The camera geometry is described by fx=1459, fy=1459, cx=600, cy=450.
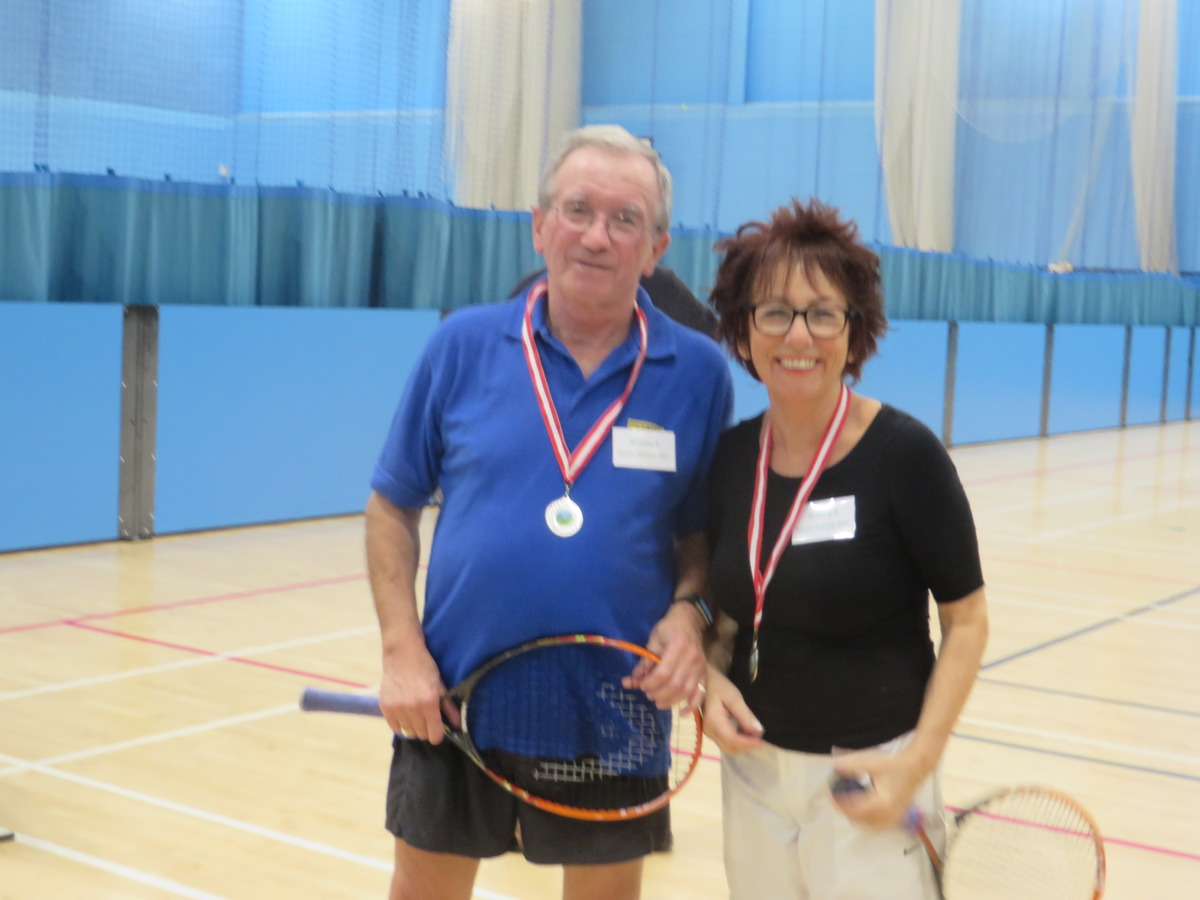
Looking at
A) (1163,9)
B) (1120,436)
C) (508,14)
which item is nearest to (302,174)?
(508,14)

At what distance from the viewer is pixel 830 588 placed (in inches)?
86.0

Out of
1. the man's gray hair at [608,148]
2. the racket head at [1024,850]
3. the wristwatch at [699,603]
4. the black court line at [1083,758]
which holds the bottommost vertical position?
the black court line at [1083,758]

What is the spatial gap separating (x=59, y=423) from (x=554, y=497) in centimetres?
627

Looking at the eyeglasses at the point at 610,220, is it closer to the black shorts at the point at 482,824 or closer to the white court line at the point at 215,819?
the black shorts at the point at 482,824

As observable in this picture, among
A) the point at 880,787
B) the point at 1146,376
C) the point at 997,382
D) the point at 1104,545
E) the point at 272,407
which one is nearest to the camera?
the point at 880,787

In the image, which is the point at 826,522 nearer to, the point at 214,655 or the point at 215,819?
the point at 215,819

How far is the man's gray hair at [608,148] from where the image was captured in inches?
90.4

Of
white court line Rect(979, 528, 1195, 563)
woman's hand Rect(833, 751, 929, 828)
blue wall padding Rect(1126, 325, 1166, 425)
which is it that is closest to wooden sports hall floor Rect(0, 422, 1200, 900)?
white court line Rect(979, 528, 1195, 563)

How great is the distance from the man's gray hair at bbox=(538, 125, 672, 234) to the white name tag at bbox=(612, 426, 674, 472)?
342mm

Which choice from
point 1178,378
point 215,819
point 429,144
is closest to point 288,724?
point 215,819

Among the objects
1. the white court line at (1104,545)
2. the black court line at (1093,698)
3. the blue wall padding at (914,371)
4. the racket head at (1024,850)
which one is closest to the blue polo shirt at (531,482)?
the racket head at (1024,850)

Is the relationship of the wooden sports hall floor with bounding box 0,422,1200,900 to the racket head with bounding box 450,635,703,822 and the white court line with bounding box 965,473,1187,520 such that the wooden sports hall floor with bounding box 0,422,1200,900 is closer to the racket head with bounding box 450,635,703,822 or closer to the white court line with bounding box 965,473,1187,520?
the racket head with bounding box 450,635,703,822

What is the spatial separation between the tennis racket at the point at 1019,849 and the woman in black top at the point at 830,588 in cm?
4

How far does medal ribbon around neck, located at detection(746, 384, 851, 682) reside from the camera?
7.23ft
